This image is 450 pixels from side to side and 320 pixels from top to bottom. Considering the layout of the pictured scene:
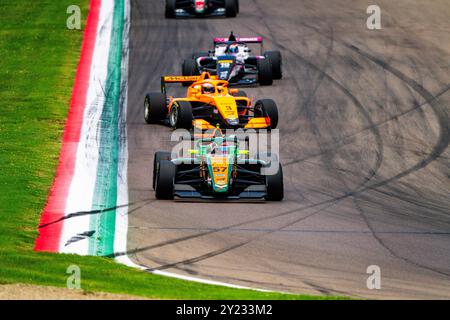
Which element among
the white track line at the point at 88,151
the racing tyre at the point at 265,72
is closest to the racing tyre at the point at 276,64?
the racing tyre at the point at 265,72

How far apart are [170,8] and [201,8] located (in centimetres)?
102

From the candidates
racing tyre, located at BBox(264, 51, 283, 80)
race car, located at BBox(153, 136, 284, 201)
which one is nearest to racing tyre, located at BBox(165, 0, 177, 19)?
racing tyre, located at BBox(264, 51, 283, 80)

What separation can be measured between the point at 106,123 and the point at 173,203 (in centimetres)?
703

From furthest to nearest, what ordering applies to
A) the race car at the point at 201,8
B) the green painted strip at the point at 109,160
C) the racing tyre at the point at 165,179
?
the race car at the point at 201,8, the racing tyre at the point at 165,179, the green painted strip at the point at 109,160

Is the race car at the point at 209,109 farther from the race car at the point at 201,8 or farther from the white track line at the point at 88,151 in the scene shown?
the race car at the point at 201,8

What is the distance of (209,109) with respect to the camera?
25.2 metres

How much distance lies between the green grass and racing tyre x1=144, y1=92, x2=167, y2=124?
1969 mm

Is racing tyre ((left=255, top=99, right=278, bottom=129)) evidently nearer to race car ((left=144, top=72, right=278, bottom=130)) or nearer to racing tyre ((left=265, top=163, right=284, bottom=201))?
race car ((left=144, top=72, right=278, bottom=130))

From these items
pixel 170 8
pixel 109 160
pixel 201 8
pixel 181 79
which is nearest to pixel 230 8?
pixel 201 8

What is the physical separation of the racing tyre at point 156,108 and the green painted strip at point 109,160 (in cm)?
79

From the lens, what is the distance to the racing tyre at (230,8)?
3622 cm

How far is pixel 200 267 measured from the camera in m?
15.3

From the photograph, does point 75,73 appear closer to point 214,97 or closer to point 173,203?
point 214,97
